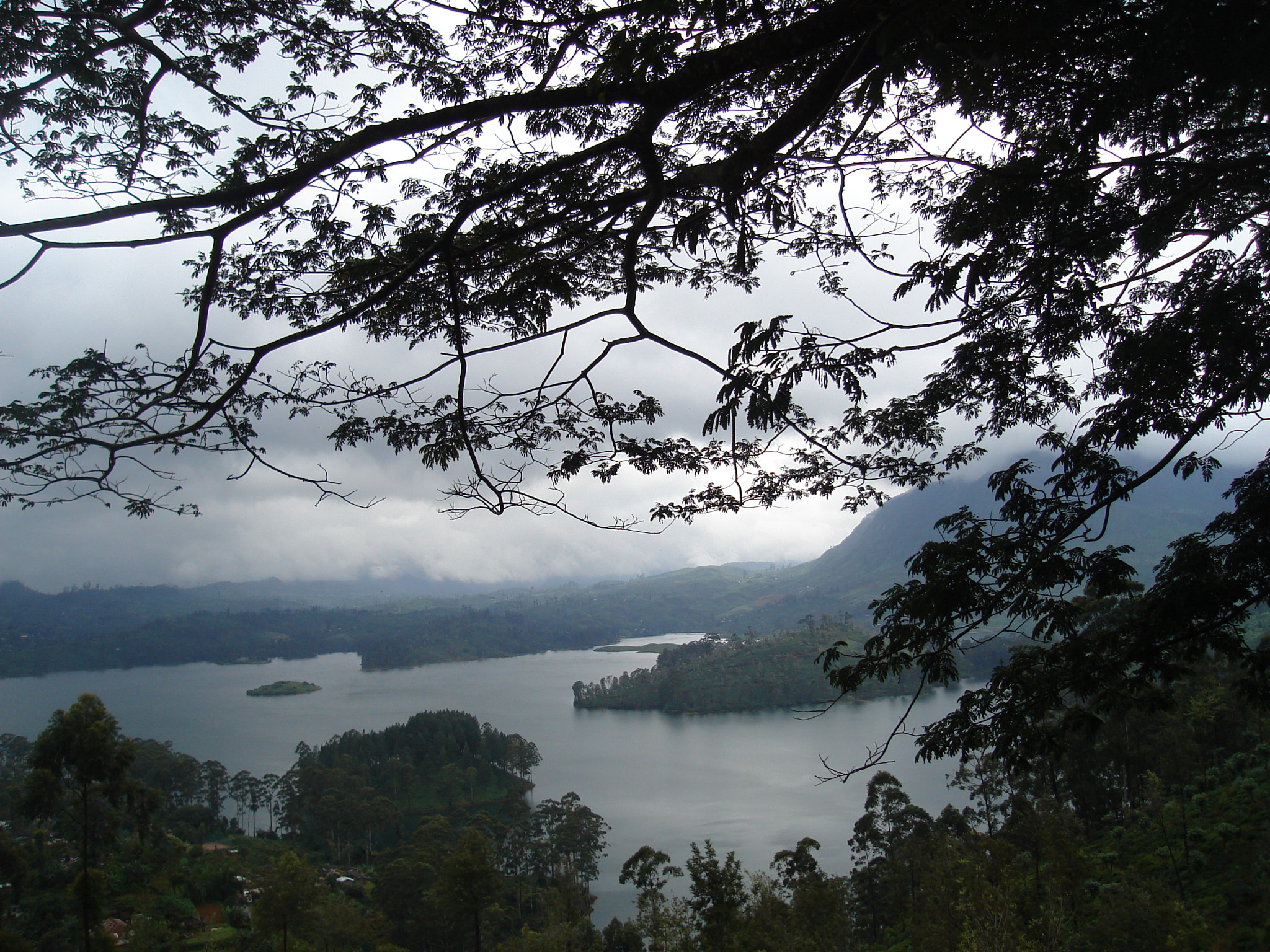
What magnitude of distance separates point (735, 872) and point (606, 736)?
27719 mm

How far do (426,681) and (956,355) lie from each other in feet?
191

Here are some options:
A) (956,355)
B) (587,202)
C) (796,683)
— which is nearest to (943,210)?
(956,355)

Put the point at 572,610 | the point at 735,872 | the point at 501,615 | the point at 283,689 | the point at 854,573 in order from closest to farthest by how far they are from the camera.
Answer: the point at 735,872 < the point at 283,689 < the point at 501,615 < the point at 854,573 < the point at 572,610

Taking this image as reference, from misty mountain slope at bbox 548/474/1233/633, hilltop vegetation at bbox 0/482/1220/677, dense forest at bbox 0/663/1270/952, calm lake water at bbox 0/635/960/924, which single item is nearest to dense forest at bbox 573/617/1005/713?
calm lake water at bbox 0/635/960/924

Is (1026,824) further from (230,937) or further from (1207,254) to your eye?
(230,937)

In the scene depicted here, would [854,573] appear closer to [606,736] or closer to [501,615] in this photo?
[501,615]

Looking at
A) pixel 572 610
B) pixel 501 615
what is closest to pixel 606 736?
pixel 501 615

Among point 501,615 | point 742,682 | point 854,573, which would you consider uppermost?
point 854,573

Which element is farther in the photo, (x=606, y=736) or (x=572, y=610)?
(x=572, y=610)

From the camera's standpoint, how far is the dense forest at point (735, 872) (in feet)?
22.2

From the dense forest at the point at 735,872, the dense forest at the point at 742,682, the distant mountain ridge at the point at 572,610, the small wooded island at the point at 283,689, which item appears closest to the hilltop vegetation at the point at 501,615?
the distant mountain ridge at the point at 572,610

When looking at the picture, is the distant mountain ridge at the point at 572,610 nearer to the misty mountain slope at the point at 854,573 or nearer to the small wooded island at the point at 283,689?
the misty mountain slope at the point at 854,573

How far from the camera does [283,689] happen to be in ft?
164

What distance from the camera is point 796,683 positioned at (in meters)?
41.5
